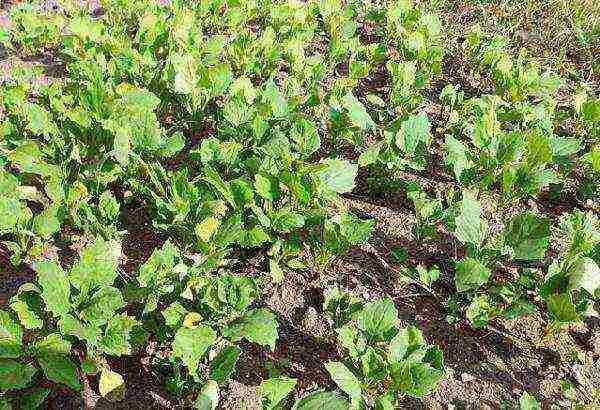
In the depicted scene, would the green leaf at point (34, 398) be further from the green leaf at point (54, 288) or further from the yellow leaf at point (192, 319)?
the yellow leaf at point (192, 319)

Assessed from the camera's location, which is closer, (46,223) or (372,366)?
(372,366)

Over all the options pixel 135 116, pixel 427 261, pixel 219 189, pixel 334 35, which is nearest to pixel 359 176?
pixel 427 261

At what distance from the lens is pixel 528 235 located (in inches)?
116

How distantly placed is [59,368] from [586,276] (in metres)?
2.30

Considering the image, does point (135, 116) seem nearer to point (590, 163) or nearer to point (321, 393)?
point (321, 393)

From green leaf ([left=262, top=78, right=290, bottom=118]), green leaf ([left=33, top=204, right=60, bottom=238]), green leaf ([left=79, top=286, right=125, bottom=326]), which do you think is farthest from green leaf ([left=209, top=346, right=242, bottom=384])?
green leaf ([left=262, top=78, right=290, bottom=118])

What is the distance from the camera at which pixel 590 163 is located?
3607 mm

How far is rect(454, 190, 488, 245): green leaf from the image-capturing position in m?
2.94

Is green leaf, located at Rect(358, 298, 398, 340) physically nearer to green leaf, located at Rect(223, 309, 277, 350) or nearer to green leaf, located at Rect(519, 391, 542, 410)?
green leaf, located at Rect(223, 309, 277, 350)

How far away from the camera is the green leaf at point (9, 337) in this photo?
227 cm

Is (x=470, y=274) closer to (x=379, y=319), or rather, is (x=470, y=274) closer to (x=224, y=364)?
(x=379, y=319)

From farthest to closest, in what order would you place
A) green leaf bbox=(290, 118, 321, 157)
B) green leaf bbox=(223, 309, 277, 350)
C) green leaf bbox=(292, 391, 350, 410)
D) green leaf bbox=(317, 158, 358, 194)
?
1. green leaf bbox=(290, 118, 321, 157)
2. green leaf bbox=(317, 158, 358, 194)
3. green leaf bbox=(223, 309, 277, 350)
4. green leaf bbox=(292, 391, 350, 410)

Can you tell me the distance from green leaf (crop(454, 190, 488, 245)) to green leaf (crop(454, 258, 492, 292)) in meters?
0.19

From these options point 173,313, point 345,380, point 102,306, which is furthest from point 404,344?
point 102,306
